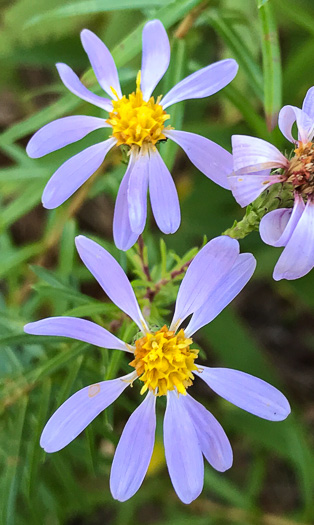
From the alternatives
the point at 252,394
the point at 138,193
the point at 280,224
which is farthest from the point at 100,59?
the point at 252,394

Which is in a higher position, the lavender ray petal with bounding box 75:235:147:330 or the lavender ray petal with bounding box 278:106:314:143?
the lavender ray petal with bounding box 278:106:314:143

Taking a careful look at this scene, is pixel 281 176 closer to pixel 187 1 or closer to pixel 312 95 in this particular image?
pixel 312 95

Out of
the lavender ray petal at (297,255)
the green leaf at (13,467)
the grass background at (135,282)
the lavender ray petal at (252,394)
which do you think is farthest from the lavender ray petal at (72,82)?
the green leaf at (13,467)

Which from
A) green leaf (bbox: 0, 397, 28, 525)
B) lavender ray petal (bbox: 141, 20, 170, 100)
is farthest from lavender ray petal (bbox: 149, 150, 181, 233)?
green leaf (bbox: 0, 397, 28, 525)

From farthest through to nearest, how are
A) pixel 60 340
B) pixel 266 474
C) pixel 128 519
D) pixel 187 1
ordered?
pixel 266 474
pixel 128 519
pixel 187 1
pixel 60 340

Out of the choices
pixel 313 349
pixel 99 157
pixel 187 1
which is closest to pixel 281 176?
pixel 99 157

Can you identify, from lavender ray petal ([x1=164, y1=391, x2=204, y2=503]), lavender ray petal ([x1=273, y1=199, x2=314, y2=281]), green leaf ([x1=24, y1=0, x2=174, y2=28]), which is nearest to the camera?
lavender ray petal ([x1=273, y1=199, x2=314, y2=281])

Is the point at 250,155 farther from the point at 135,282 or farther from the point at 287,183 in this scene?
the point at 135,282

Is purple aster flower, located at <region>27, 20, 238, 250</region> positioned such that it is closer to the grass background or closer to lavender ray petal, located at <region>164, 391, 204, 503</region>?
the grass background
